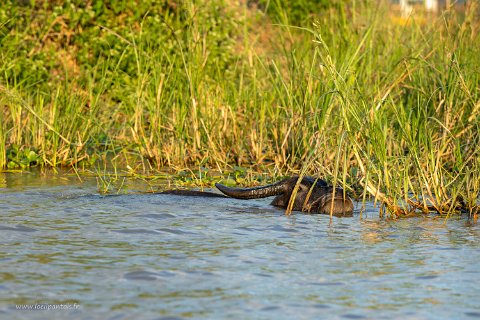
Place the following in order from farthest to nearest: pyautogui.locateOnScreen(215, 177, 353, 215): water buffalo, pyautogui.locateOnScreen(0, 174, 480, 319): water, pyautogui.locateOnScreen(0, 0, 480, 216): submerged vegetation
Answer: pyautogui.locateOnScreen(0, 0, 480, 216): submerged vegetation
pyautogui.locateOnScreen(215, 177, 353, 215): water buffalo
pyautogui.locateOnScreen(0, 174, 480, 319): water

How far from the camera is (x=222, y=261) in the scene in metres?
5.23

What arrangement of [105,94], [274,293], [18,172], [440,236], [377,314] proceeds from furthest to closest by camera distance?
1. [105,94]
2. [18,172]
3. [440,236]
4. [274,293]
5. [377,314]

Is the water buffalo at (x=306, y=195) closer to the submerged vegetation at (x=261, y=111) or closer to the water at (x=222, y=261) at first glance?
the water at (x=222, y=261)

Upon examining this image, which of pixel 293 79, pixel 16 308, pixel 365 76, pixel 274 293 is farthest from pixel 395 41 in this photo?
pixel 16 308

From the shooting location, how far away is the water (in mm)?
4352

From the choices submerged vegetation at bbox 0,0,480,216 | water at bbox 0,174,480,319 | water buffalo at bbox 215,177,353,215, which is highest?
submerged vegetation at bbox 0,0,480,216

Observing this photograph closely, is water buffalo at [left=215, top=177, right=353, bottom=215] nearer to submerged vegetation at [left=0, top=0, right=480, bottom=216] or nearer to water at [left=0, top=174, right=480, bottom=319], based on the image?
water at [left=0, top=174, right=480, bottom=319]

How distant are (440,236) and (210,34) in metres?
6.62

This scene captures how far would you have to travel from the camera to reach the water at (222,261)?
4.35 meters

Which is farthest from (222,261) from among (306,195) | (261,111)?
(261,111)

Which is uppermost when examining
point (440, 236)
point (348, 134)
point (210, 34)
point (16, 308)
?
point (210, 34)

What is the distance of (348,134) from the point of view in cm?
633

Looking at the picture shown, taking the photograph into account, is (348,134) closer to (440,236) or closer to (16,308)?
(440,236)

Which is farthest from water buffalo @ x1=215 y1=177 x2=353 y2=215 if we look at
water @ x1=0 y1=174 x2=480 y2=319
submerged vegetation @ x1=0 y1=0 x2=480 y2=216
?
submerged vegetation @ x1=0 y1=0 x2=480 y2=216
